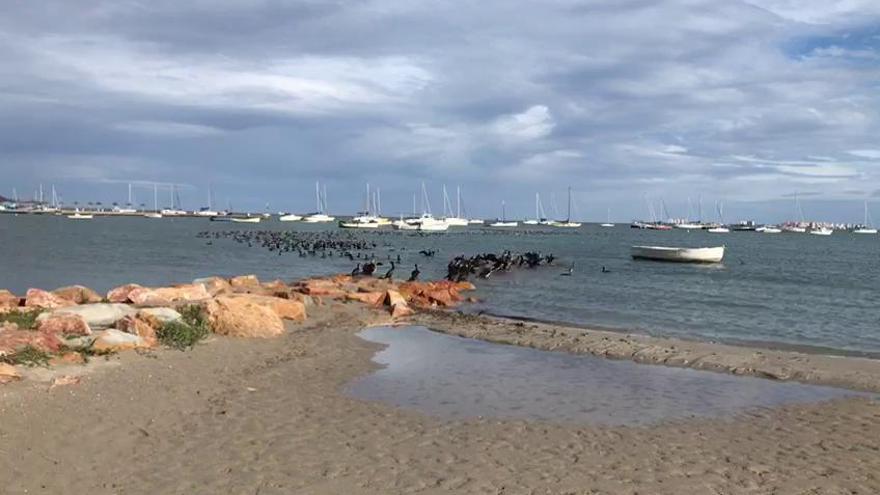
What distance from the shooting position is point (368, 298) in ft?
82.9

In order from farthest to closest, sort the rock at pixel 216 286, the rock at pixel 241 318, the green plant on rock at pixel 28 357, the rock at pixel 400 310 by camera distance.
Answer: the rock at pixel 400 310, the rock at pixel 216 286, the rock at pixel 241 318, the green plant on rock at pixel 28 357

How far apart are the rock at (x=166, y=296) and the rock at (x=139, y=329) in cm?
345

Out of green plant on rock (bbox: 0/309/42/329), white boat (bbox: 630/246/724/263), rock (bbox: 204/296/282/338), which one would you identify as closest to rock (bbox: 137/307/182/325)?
rock (bbox: 204/296/282/338)

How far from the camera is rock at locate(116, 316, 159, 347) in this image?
46.7 ft

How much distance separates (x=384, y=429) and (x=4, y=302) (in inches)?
497

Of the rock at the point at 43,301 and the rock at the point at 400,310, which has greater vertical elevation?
the rock at the point at 43,301

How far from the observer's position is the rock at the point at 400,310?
75.4 ft

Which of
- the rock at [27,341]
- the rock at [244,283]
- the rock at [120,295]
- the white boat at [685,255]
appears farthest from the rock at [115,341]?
the white boat at [685,255]

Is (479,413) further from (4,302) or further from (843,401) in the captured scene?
(4,302)

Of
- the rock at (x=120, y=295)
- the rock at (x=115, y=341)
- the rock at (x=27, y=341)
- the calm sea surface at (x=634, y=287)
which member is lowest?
the calm sea surface at (x=634, y=287)

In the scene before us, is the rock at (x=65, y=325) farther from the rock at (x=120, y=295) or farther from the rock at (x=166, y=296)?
the rock at (x=120, y=295)

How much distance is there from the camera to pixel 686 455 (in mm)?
9102

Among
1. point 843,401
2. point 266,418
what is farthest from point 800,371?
point 266,418

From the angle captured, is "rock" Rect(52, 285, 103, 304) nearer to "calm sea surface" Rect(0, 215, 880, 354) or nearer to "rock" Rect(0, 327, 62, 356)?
"rock" Rect(0, 327, 62, 356)
